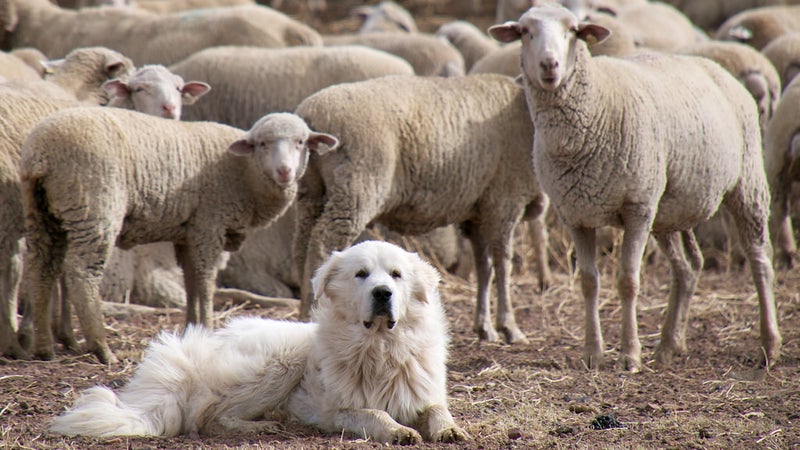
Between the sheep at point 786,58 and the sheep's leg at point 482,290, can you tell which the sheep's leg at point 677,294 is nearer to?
the sheep's leg at point 482,290

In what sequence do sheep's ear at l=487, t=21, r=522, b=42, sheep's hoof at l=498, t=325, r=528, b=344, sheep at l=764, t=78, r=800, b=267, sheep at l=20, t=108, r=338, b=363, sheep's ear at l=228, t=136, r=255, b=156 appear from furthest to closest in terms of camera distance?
sheep at l=764, t=78, r=800, b=267
sheep's hoof at l=498, t=325, r=528, b=344
sheep's ear at l=228, t=136, r=255, b=156
sheep's ear at l=487, t=21, r=522, b=42
sheep at l=20, t=108, r=338, b=363

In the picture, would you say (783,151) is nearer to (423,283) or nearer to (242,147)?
(242,147)

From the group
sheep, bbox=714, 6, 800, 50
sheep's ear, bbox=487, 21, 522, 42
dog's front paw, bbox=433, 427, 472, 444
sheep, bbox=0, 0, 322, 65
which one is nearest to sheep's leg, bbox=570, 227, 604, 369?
sheep's ear, bbox=487, 21, 522, 42

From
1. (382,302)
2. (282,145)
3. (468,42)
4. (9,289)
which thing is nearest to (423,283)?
(382,302)

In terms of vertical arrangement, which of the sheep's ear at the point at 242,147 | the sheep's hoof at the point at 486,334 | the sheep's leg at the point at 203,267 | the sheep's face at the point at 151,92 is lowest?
the sheep's hoof at the point at 486,334

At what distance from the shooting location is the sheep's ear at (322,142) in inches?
292

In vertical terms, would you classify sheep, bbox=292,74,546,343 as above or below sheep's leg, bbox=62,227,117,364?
above

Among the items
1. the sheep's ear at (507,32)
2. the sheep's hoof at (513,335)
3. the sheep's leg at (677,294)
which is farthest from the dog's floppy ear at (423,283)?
the sheep's hoof at (513,335)

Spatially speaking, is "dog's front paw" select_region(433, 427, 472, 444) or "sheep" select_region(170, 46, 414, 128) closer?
"dog's front paw" select_region(433, 427, 472, 444)

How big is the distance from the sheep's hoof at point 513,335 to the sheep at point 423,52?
13.4 feet

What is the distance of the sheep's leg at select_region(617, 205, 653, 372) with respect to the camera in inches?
269

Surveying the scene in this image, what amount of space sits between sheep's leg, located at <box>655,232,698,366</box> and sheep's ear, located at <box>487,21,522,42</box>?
1768mm

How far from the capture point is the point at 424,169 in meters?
7.89

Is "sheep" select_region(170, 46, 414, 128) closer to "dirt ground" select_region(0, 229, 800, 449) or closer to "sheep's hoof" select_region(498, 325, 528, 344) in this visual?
"dirt ground" select_region(0, 229, 800, 449)
